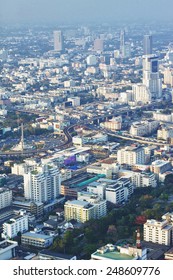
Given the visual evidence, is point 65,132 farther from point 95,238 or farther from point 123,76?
point 123,76

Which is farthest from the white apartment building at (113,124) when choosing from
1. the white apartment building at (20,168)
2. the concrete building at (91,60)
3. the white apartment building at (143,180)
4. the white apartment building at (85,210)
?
the concrete building at (91,60)

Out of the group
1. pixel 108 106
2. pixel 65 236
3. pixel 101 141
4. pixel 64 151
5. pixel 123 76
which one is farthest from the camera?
pixel 123 76

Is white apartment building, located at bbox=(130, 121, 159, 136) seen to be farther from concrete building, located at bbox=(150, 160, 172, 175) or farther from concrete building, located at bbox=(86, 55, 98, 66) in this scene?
concrete building, located at bbox=(86, 55, 98, 66)

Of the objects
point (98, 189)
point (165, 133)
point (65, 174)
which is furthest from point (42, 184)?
point (165, 133)

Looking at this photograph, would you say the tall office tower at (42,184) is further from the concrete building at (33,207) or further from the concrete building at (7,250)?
the concrete building at (7,250)

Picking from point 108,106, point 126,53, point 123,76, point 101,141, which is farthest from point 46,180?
point 126,53

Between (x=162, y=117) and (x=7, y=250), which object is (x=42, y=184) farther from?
(x=162, y=117)

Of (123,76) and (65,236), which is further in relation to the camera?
(123,76)
